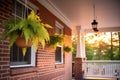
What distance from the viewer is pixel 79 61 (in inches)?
438

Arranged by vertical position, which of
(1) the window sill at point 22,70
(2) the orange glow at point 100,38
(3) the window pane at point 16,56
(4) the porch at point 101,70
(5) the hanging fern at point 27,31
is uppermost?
(2) the orange glow at point 100,38

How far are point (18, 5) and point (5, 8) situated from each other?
0.78 metres

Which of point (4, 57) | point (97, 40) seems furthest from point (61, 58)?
point (97, 40)

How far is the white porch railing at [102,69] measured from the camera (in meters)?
11.5

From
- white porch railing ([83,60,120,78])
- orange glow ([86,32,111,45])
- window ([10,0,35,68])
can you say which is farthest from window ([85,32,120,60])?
window ([10,0,35,68])

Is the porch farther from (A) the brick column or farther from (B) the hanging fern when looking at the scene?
(B) the hanging fern

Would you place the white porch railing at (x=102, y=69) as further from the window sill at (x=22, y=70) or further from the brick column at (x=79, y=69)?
the window sill at (x=22, y=70)

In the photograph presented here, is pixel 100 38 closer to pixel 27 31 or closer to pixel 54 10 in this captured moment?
pixel 54 10

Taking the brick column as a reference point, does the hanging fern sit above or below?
above

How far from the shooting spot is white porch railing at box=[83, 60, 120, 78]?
11488mm

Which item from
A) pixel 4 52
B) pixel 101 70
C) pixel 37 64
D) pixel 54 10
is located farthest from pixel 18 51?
pixel 101 70

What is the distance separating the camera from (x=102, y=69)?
11.8m

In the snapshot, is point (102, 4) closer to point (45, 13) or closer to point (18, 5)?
point (45, 13)

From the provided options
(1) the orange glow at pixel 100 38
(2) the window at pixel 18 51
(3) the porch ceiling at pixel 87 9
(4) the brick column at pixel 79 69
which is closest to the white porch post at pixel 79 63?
(4) the brick column at pixel 79 69
